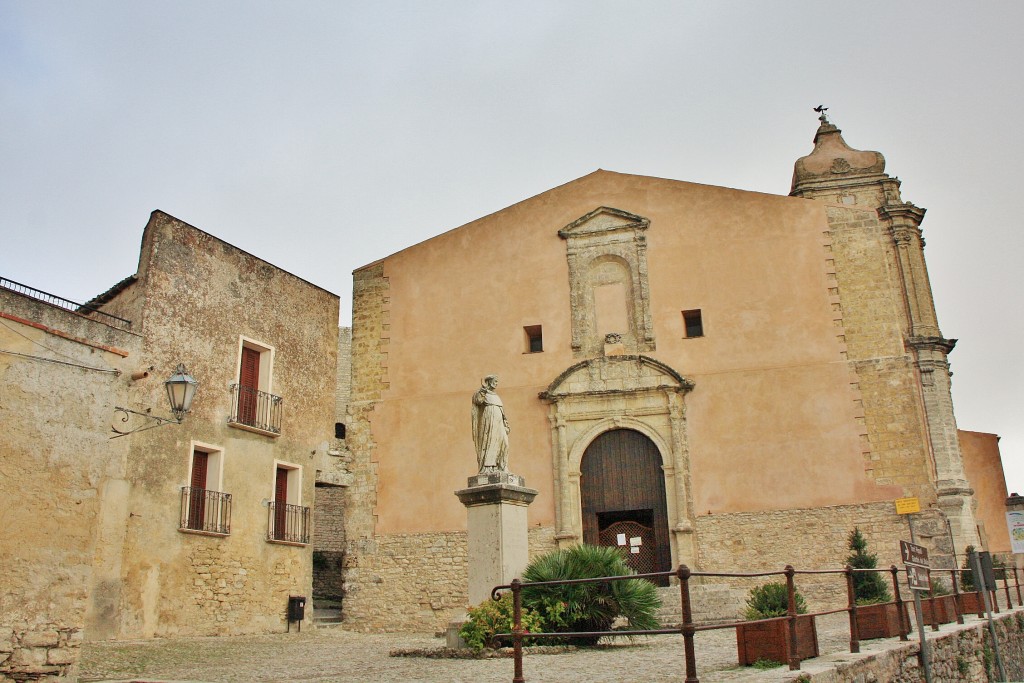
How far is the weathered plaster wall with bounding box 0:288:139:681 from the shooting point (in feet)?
24.3

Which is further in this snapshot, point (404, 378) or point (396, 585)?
point (404, 378)

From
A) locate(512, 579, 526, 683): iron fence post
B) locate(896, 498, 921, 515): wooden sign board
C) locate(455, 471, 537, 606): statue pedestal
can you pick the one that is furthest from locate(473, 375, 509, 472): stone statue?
locate(896, 498, 921, 515): wooden sign board

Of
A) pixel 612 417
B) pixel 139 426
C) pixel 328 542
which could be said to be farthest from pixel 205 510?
pixel 328 542

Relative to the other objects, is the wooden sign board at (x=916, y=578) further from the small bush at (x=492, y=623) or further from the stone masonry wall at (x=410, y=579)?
the stone masonry wall at (x=410, y=579)

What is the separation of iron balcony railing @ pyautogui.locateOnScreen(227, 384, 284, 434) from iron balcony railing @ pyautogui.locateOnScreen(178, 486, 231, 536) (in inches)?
52.3

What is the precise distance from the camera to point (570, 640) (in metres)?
10.1

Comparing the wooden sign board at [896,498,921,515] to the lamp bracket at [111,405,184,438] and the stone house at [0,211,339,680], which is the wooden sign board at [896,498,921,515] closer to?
the stone house at [0,211,339,680]

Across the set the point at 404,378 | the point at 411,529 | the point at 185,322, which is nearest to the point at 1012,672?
the point at 411,529

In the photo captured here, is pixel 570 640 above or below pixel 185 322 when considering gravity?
below

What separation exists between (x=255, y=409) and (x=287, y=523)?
2136mm

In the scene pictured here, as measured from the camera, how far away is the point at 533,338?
18.5m

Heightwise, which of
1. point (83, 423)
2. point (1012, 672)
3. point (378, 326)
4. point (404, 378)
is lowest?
point (1012, 672)

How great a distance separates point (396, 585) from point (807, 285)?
9645mm

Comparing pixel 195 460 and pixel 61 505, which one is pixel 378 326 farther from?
pixel 61 505
